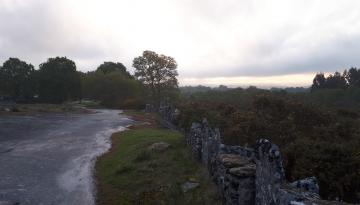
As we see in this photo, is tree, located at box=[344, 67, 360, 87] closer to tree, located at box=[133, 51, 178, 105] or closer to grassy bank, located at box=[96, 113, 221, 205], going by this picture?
tree, located at box=[133, 51, 178, 105]

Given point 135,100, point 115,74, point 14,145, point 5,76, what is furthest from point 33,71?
point 14,145

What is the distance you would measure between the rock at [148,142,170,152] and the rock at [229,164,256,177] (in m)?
12.5

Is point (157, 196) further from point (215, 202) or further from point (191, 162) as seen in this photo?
point (191, 162)

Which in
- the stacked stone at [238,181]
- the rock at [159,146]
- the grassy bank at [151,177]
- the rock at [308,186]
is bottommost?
the grassy bank at [151,177]

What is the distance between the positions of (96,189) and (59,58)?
83.0 metres

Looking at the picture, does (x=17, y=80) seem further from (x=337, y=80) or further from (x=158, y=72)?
(x=337, y=80)

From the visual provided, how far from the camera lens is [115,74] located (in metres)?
96.6

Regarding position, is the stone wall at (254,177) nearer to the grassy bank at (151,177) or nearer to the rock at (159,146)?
the grassy bank at (151,177)

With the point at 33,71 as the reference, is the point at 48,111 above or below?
below

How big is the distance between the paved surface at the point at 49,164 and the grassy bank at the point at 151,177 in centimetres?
90

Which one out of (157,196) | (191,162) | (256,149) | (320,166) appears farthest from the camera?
(191,162)

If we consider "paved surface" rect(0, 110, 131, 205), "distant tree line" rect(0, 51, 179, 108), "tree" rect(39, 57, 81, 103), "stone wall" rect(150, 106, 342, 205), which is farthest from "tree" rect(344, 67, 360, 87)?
"stone wall" rect(150, 106, 342, 205)

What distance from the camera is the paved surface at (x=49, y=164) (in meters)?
16.7

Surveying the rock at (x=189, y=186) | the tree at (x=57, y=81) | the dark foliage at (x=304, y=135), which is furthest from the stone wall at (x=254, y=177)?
the tree at (x=57, y=81)
